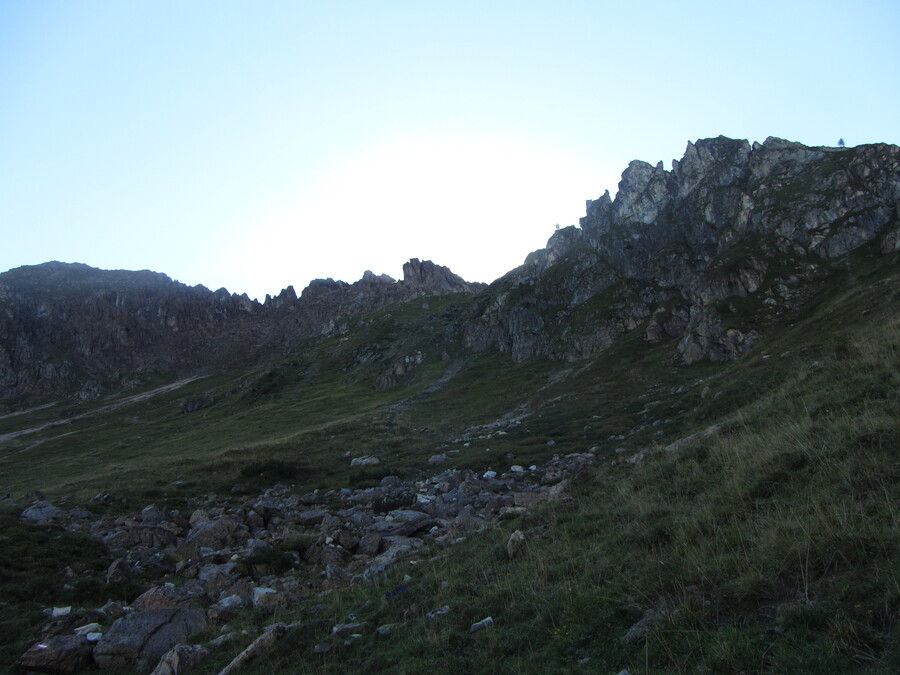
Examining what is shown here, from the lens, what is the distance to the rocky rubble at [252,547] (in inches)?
447

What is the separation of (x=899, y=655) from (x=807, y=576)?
203 cm

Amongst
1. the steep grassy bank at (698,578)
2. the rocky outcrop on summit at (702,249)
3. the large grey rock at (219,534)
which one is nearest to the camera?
the steep grassy bank at (698,578)

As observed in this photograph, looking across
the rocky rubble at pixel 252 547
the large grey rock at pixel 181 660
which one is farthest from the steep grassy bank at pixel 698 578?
the rocky rubble at pixel 252 547

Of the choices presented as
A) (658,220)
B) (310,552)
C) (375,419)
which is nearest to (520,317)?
(658,220)

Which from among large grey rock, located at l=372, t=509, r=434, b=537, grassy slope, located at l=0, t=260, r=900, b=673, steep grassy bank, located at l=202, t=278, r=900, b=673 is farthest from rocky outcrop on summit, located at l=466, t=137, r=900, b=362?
steep grassy bank, located at l=202, t=278, r=900, b=673

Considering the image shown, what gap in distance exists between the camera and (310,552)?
60.0ft

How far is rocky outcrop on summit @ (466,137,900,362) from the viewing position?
217 feet

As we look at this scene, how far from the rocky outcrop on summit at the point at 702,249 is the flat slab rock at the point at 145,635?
2247 inches

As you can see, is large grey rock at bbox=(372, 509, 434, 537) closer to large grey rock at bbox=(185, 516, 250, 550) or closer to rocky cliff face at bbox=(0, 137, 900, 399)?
large grey rock at bbox=(185, 516, 250, 550)

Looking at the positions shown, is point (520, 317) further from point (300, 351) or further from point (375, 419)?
point (300, 351)

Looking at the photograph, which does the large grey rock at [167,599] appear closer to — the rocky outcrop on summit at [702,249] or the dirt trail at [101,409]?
the rocky outcrop on summit at [702,249]

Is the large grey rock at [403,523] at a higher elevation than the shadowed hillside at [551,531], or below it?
below

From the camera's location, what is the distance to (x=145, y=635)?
1158 cm

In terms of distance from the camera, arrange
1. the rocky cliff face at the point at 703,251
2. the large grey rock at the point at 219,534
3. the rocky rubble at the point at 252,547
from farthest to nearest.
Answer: the rocky cliff face at the point at 703,251, the large grey rock at the point at 219,534, the rocky rubble at the point at 252,547
